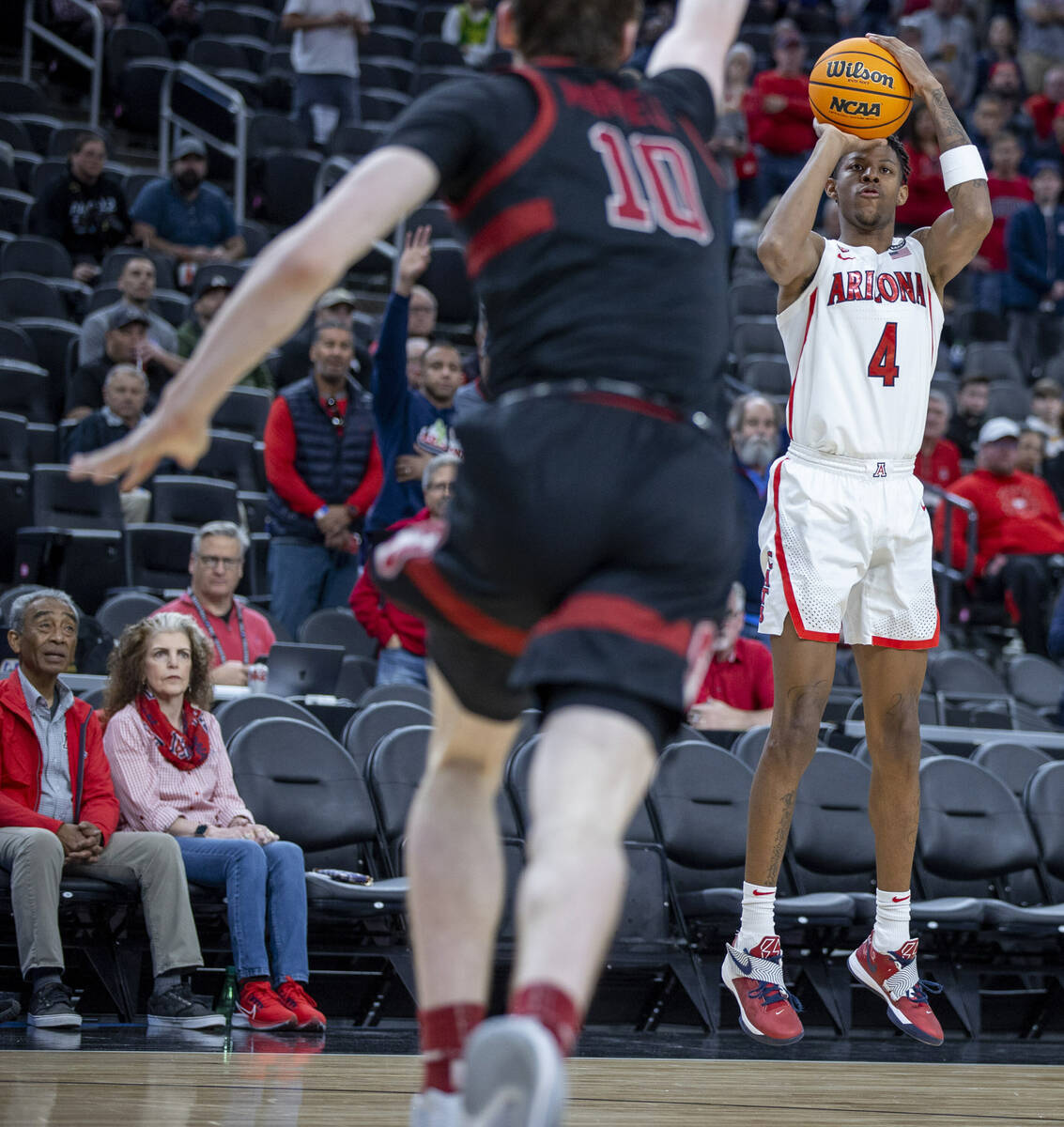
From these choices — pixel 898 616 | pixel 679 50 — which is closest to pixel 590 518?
pixel 679 50

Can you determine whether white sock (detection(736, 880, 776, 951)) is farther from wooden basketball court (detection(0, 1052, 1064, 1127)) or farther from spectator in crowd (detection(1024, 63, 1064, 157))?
spectator in crowd (detection(1024, 63, 1064, 157))

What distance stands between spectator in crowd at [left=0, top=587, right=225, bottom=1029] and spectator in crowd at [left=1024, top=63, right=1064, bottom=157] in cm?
1369

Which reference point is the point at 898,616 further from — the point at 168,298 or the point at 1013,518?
the point at 168,298

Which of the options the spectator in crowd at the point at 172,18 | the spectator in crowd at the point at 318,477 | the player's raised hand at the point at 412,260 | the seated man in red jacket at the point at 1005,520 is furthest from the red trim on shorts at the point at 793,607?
the spectator in crowd at the point at 172,18

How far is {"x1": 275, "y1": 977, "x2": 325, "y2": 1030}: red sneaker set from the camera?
6090 mm

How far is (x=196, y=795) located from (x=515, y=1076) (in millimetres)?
4903

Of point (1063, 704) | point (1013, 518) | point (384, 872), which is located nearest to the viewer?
point (384, 872)

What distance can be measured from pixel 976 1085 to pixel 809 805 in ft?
9.40

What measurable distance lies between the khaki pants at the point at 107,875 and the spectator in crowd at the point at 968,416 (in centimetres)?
836

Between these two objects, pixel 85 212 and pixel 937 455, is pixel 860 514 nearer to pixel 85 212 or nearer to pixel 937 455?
pixel 937 455

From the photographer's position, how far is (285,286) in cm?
236

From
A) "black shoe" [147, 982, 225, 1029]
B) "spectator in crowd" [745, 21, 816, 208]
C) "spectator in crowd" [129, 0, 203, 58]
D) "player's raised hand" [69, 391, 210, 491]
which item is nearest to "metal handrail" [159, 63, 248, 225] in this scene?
"spectator in crowd" [129, 0, 203, 58]

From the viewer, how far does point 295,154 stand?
13.9 metres

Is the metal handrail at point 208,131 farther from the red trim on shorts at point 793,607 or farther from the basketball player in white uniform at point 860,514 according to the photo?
the red trim on shorts at point 793,607
